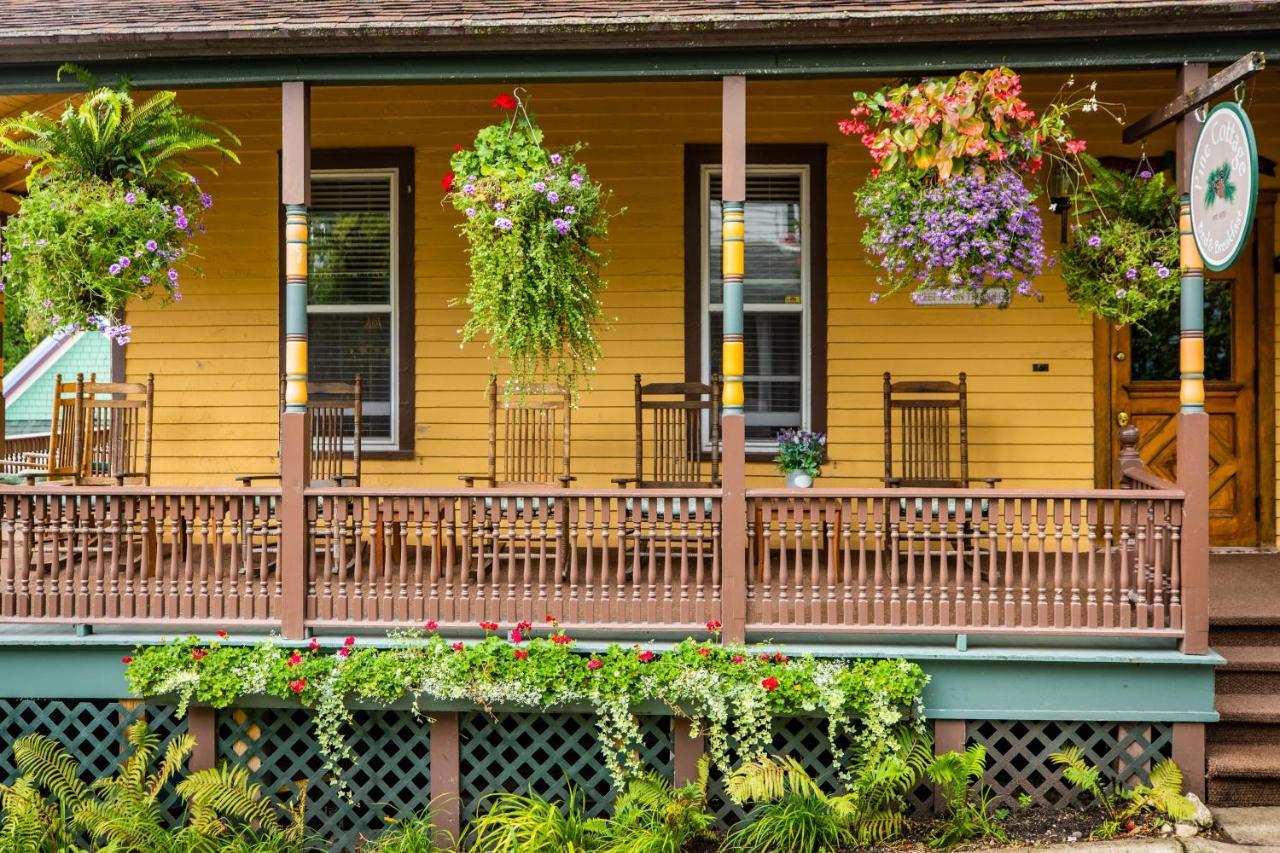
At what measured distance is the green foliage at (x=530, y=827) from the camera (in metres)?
4.45

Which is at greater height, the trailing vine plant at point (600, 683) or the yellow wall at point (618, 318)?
the yellow wall at point (618, 318)

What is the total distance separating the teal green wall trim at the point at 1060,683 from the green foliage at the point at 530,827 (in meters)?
0.55

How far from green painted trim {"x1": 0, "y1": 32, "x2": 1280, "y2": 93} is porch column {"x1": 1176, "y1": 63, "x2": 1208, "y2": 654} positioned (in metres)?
0.21

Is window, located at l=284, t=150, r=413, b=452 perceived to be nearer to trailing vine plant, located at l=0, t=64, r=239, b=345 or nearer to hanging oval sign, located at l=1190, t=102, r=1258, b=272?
trailing vine plant, located at l=0, t=64, r=239, b=345

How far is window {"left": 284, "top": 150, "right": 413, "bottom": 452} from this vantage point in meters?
6.84

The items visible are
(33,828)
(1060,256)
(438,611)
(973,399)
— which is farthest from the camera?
(973,399)

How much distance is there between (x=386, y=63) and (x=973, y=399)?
4.03 metres

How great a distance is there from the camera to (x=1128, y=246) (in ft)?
16.8

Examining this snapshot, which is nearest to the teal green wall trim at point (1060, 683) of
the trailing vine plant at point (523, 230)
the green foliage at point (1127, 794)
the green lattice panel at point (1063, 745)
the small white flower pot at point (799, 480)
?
the green lattice panel at point (1063, 745)

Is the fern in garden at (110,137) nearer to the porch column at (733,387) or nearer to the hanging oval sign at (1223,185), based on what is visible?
the porch column at (733,387)

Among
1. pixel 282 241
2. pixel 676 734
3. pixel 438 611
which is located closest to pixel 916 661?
pixel 676 734

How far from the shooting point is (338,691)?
4695mm

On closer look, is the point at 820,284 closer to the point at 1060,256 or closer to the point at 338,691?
the point at 1060,256

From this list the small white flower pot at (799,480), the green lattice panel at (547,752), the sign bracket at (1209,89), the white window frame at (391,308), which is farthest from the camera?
the white window frame at (391,308)
